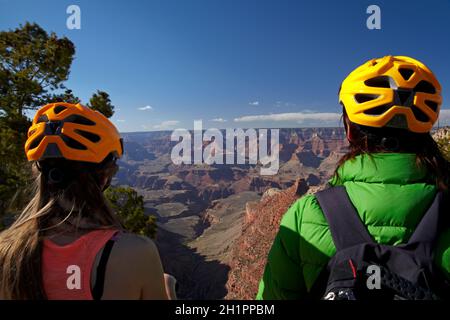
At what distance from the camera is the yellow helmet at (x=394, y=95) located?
8.77 feet

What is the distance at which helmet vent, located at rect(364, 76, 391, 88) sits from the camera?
294 cm

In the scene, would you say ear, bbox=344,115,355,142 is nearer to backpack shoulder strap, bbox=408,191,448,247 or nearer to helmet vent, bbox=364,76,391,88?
helmet vent, bbox=364,76,391,88

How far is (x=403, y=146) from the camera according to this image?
2.65 m

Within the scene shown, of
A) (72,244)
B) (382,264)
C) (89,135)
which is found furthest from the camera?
(89,135)

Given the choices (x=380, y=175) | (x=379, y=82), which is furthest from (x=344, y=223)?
(x=379, y=82)

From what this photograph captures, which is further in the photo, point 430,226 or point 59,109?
point 59,109

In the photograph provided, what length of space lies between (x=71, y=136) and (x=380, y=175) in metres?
2.94

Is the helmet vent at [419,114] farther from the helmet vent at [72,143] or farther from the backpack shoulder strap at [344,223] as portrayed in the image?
the helmet vent at [72,143]

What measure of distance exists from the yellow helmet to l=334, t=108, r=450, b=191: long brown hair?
0.21 feet

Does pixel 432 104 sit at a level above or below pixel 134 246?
above

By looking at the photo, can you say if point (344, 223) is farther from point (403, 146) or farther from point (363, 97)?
point (363, 97)

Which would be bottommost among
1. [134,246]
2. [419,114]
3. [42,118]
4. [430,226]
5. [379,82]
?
[134,246]

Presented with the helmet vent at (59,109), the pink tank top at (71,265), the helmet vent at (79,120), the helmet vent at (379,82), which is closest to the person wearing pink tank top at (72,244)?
the pink tank top at (71,265)
